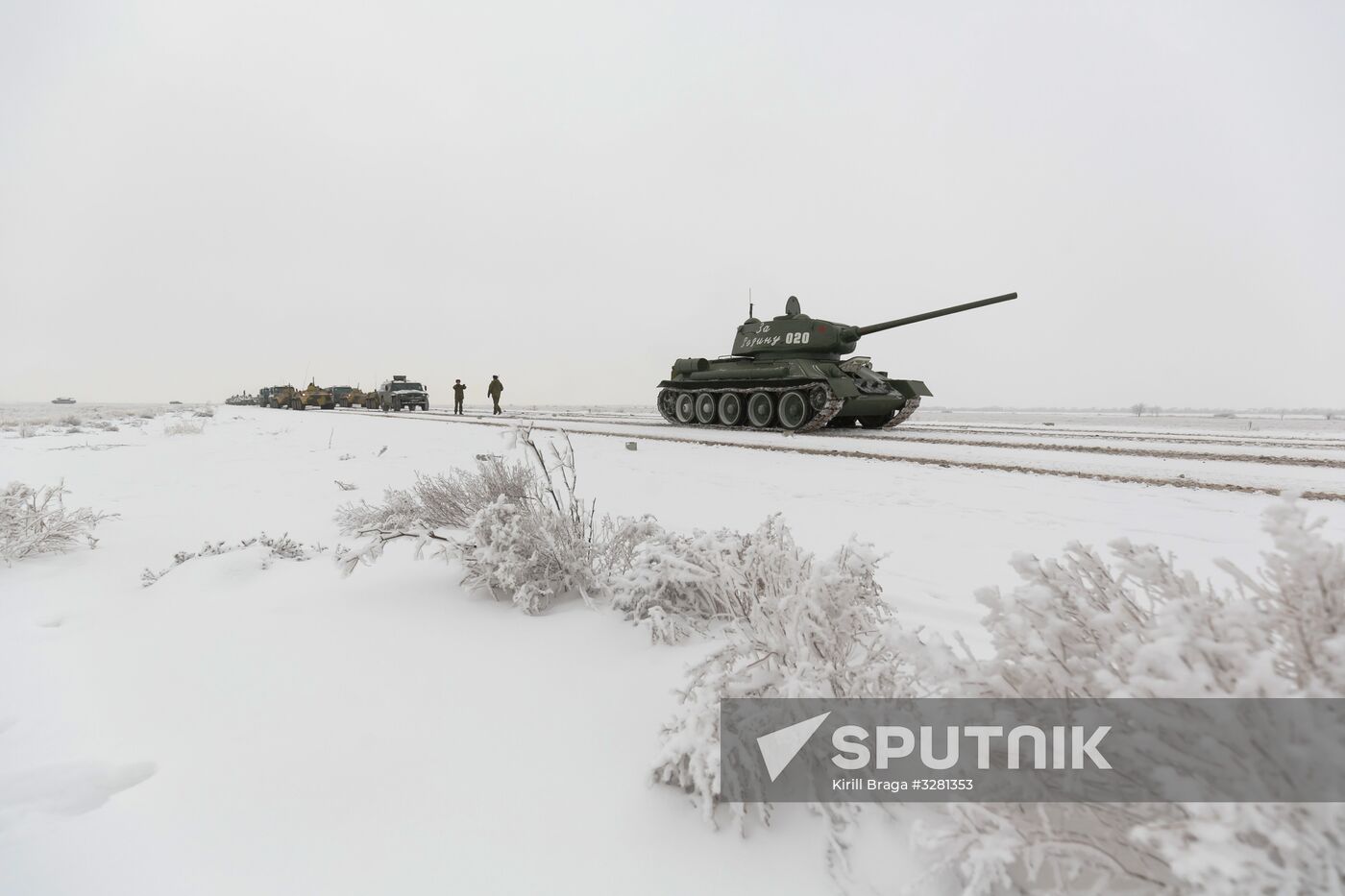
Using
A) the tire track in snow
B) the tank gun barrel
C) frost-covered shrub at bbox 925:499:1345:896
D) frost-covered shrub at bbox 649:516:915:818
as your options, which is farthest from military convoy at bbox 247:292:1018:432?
frost-covered shrub at bbox 925:499:1345:896

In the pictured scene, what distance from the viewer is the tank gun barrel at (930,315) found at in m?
12.2

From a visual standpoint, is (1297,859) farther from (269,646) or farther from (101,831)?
(269,646)

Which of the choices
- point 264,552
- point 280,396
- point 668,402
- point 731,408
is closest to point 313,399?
point 280,396

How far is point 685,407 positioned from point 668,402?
1079 millimetres

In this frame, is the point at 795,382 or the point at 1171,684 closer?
the point at 1171,684

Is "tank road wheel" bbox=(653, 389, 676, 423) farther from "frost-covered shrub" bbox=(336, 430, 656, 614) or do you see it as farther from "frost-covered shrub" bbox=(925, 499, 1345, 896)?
"frost-covered shrub" bbox=(925, 499, 1345, 896)

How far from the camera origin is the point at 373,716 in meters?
1.92

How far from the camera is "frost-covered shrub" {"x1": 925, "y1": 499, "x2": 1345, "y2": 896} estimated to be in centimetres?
85

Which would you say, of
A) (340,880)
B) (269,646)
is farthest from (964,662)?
(269,646)

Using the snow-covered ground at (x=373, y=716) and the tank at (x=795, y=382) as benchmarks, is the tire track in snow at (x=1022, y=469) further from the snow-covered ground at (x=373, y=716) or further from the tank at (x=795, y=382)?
the tank at (x=795, y=382)

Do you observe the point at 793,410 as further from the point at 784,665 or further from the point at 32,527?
the point at 784,665

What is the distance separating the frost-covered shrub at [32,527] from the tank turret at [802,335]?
13.8 m

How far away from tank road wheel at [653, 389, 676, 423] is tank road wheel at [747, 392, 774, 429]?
3.96 meters

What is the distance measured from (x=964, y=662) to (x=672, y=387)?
17.5 meters
